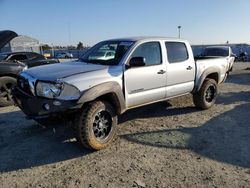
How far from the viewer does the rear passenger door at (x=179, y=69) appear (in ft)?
19.2

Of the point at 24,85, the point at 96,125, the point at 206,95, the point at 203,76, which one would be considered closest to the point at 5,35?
the point at 24,85

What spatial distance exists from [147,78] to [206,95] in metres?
2.61

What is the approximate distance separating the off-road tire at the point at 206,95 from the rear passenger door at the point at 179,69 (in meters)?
0.50

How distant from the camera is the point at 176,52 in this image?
612 centimetres

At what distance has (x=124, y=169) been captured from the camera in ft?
12.8

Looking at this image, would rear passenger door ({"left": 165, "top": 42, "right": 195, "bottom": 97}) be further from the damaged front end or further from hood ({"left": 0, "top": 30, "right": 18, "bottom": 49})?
hood ({"left": 0, "top": 30, "right": 18, "bottom": 49})

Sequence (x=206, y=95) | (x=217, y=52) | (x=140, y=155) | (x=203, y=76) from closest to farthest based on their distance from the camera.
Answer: (x=140, y=155) < (x=203, y=76) < (x=206, y=95) < (x=217, y=52)

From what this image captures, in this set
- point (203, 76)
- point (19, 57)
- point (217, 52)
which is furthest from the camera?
point (217, 52)

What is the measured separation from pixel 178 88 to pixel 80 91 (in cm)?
274

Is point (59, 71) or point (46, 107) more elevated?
point (59, 71)

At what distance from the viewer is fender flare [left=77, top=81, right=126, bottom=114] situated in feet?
13.7

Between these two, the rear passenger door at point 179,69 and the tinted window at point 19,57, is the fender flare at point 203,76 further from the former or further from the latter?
the tinted window at point 19,57

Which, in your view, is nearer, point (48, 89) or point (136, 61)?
point (48, 89)

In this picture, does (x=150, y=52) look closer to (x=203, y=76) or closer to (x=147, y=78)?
(x=147, y=78)
